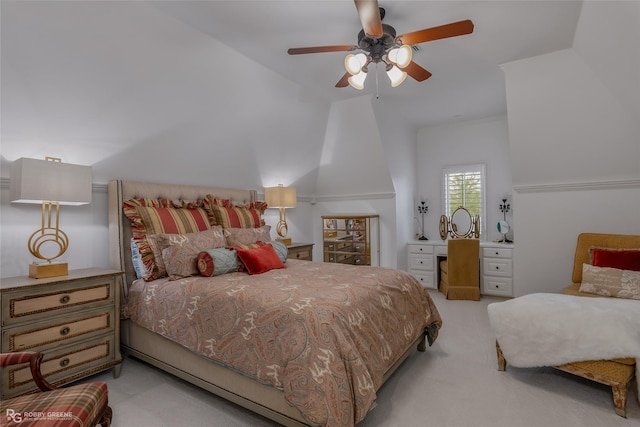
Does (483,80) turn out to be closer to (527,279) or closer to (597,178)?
(597,178)

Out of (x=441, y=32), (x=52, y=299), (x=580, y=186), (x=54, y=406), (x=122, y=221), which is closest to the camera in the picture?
(x=54, y=406)

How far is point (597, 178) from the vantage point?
10.6 ft

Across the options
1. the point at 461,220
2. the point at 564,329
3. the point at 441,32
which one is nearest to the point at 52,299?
the point at 441,32

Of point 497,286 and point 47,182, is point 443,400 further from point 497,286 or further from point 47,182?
point 47,182

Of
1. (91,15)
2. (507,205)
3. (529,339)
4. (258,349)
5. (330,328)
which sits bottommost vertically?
(529,339)

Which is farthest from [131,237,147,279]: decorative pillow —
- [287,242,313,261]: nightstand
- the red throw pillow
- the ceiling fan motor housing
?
the red throw pillow

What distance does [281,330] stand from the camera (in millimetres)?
1571

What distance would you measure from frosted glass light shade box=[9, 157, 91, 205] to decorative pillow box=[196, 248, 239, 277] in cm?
88

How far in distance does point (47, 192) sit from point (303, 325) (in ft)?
6.07

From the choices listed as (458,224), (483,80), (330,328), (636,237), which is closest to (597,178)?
(636,237)

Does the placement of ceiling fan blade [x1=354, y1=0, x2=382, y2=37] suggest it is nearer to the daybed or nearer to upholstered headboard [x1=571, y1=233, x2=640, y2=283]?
the daybed

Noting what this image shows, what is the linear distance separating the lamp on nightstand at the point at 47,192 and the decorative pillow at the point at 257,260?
3.79ft

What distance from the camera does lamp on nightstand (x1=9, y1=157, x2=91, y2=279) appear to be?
6.37 feet

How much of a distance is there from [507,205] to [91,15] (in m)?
5.02
